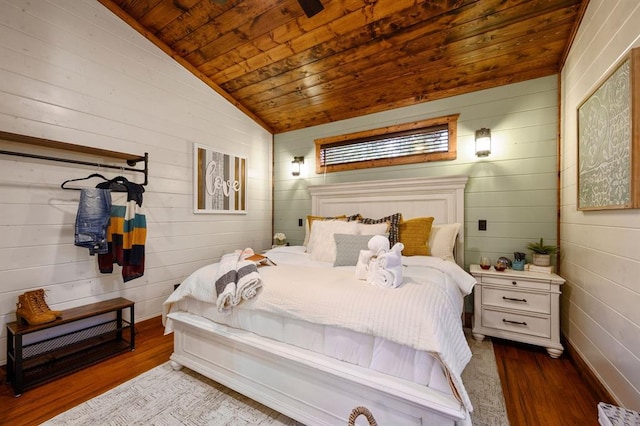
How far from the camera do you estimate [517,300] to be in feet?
7.41

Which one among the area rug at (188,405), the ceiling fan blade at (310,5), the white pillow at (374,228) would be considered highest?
the ceiling fan blade at (310,5)

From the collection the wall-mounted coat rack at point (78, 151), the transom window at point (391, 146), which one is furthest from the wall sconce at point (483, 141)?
the wall-mounted coat rack at point (78, 151)

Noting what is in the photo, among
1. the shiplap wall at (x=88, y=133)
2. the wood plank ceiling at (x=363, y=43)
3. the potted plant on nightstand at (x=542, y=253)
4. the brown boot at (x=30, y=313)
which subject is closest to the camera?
the brown boot at (x=30, y=313)

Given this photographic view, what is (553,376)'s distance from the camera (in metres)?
1.89

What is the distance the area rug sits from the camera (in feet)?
4.96

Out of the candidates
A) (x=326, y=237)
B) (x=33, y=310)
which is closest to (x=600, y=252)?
(x=326, y=237)

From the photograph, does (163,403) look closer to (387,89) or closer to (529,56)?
(387,89)

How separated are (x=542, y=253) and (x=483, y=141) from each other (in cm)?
117

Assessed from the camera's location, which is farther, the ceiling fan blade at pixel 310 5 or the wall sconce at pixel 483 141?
the wall sconce at pixel 483 141

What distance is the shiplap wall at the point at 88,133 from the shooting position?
1.96 meters

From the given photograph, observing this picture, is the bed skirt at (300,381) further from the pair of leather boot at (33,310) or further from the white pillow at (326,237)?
the white pillow at (326,237)

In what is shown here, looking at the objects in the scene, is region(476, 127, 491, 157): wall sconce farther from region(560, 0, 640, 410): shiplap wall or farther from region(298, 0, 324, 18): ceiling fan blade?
region(298, 0, 324, 18): ceiling fan blade

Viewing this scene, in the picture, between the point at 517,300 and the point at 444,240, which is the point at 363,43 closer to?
the point at 444,240

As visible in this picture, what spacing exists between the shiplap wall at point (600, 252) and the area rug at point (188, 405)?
642 millimetres
